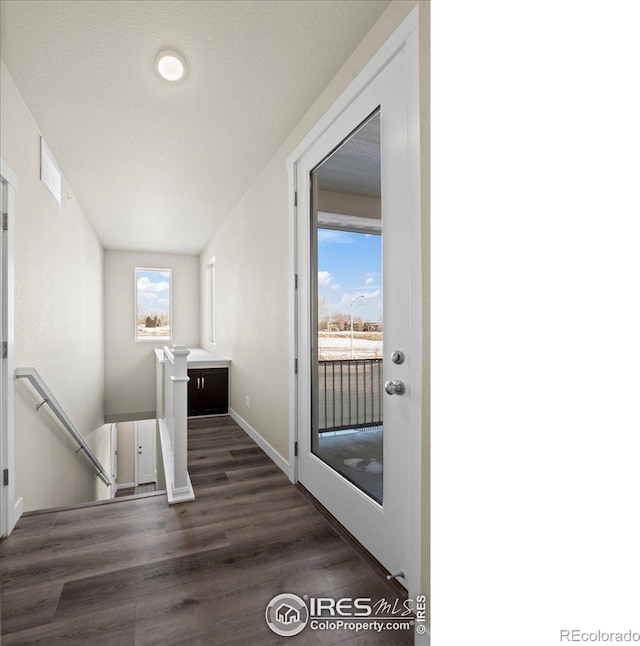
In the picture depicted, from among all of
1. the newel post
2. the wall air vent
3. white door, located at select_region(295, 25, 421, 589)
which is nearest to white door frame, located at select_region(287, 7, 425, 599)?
white door, located at select_region(295, 25, 421, 589)

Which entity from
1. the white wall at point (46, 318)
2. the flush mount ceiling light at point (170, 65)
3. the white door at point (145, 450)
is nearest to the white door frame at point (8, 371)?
the white wall at point (46, 318)

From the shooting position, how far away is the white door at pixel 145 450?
7.46 metres

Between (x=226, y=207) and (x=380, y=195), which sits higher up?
(x=226, y=207)

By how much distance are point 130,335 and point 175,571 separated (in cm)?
598

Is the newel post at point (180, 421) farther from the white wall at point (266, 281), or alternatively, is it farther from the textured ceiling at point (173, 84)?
the textured ceiling at point (173, 84)

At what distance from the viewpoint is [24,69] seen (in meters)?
2.11

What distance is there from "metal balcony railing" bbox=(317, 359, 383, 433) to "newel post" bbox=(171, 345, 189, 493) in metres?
0.85

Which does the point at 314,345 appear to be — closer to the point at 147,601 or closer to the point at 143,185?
the point at 147,601

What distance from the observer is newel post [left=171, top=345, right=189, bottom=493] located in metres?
2.43

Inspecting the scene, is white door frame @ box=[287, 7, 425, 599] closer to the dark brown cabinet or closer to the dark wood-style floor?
the dark wood-style floor

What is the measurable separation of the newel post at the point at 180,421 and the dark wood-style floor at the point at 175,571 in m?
0.14
